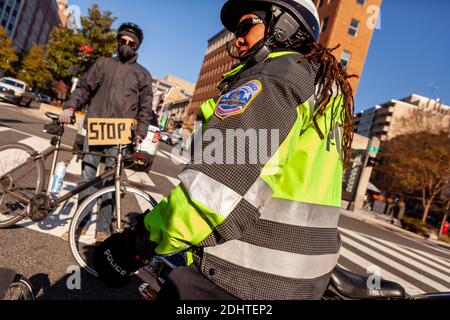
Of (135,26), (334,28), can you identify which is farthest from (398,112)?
(135,26)

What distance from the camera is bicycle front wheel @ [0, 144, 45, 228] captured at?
315cm

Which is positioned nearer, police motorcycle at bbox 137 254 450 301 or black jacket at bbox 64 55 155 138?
police motorcycle at bbox 137 254 450 301

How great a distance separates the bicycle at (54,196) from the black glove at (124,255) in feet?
4.89

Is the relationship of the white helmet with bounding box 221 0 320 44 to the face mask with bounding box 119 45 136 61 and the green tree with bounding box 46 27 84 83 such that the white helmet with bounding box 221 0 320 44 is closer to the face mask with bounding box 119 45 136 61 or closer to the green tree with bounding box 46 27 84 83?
the face mask with bounding box 119 45 136 61

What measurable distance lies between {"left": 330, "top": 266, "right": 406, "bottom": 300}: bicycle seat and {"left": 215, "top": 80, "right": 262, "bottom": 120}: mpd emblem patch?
34.3 inches

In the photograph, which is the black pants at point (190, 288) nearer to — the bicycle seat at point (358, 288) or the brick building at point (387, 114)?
the bicycle seat at point (358, 288)

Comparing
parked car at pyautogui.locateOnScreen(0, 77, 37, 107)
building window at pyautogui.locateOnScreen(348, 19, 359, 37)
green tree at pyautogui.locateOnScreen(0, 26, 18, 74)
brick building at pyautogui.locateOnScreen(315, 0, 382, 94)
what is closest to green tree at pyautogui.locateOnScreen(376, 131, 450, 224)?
brick building at pyautogui.locateOnScreen(315, 0, 382, 94)

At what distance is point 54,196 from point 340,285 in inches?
107

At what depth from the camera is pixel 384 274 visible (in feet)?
18.9

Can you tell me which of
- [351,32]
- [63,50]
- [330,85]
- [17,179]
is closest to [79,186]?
[17,179]

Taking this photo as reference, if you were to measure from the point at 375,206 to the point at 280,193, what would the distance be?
37218mm

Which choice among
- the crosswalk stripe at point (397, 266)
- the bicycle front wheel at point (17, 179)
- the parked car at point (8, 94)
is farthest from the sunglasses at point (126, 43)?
the parked car at point (8, 94)

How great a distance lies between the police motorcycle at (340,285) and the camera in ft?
4.78

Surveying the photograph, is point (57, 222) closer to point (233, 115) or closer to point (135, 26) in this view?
point (135, 26)
